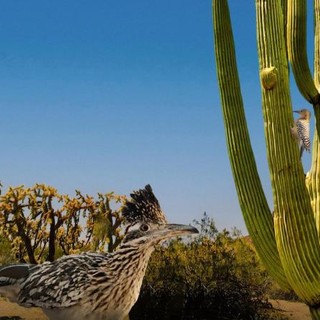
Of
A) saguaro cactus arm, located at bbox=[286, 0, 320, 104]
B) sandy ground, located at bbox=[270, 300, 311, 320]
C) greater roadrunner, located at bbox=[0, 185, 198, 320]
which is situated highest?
saguaro cactus arm, located at bbox=[286, 0, 320, 104]

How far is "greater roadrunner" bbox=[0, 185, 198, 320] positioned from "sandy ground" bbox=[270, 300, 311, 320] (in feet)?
18.9

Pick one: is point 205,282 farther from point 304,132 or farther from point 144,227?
point 144,227

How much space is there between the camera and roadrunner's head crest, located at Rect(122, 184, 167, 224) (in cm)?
471

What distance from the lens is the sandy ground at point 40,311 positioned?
9.27m

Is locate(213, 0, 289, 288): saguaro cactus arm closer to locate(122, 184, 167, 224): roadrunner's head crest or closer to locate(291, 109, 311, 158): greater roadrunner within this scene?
locate(291, 109, 311, 158): greater roadrunner

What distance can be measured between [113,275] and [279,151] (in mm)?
2080

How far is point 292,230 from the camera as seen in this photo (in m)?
6.07

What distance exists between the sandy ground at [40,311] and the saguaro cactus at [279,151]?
12.2 feet

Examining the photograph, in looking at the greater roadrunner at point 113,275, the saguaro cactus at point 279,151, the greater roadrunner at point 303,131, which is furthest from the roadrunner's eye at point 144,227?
the greater roadrunner at point 303,131

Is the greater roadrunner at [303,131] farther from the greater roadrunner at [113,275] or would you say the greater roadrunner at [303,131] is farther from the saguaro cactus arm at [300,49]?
the greater roadrunner at [113,275]

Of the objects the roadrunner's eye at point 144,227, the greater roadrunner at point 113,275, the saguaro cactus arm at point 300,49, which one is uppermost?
the saguaro cactus arm at point 300,49

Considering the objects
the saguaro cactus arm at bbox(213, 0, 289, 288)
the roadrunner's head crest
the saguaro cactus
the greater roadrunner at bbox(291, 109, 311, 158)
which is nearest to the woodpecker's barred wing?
the greater roadrunner at bbox(291, 109, 311, 158)

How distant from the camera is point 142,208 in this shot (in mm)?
4789

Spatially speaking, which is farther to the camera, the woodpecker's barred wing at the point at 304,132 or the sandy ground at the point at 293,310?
the sandy ground at the point at 293,310
